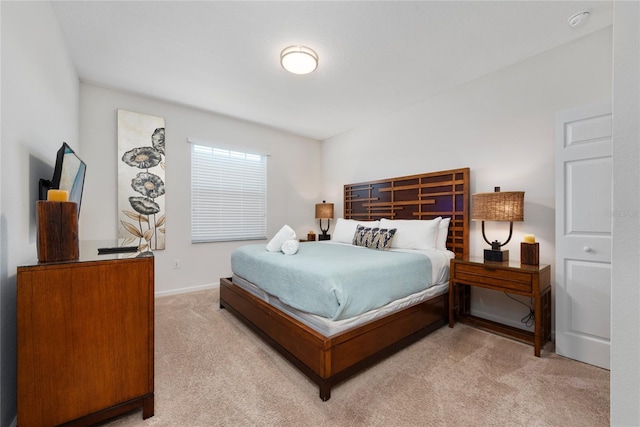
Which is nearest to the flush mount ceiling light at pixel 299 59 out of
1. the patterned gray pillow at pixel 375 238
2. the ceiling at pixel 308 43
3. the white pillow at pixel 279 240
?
the ceiling at pixel 308 43

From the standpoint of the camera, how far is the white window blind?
393 cm

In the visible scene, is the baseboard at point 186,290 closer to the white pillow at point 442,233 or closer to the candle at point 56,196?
the candle at point 56,196

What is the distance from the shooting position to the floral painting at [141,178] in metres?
3.31

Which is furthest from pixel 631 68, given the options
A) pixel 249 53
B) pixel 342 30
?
pixel 249 53

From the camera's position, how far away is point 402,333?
2.15 meters

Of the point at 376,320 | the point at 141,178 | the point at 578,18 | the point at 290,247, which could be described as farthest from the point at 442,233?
the point at 141,178

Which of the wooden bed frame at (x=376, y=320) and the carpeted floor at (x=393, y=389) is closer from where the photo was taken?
the carpeted floor at (x=393, y=389)

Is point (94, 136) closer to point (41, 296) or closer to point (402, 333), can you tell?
point (41, 296)

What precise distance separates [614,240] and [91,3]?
10.8ft

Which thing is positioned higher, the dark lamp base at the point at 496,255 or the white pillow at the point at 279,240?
the white pillow at the point at 279,240

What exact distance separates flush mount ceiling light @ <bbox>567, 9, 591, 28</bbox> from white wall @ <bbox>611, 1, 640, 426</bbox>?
6.45 feet

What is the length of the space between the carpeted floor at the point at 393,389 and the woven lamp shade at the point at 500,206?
114 cm

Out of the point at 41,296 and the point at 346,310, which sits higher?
the point at 41,296

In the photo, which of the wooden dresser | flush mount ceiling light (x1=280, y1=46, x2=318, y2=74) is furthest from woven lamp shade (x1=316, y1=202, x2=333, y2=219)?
the wooden dresser
